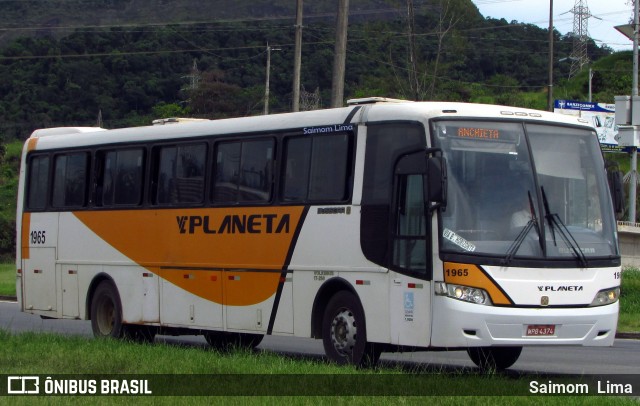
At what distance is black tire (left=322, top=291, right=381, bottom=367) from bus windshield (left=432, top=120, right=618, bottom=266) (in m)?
1.78

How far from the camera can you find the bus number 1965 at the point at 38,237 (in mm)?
20312

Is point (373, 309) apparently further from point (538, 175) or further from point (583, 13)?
point (583, 13)

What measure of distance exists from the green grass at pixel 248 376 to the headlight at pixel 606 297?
1.08 m

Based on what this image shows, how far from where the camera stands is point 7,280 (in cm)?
4403

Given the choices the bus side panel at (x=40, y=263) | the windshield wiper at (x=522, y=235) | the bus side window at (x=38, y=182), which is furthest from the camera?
the bus side window at (x=38, y=182)

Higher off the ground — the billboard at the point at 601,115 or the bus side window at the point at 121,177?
the billboard at the point at 601,115

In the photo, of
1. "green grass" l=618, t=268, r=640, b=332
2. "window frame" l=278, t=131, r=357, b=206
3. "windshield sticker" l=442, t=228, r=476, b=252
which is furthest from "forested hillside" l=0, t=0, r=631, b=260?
"windshield sticker" l=442, t=228, r=476, b=252

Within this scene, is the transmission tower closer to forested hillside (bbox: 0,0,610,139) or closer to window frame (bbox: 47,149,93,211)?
forested hillside (bbox: 0,0,610,139)

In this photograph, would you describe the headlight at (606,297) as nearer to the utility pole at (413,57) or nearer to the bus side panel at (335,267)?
the bus side panel at (335,267)

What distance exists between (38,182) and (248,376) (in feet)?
31.8

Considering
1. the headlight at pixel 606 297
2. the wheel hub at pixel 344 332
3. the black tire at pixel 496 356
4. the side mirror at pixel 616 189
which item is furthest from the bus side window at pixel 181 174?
the headlight at pixel 606 297

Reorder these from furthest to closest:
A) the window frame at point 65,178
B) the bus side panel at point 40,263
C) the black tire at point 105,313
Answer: the bus side panel at point 40,263, the window frame at point 65,178, the black tire at point 105,313

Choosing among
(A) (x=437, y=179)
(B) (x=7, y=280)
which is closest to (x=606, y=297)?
(A) (x=437, y=179)

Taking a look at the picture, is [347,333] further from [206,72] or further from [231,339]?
[206,72]
